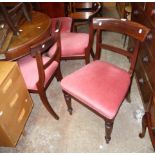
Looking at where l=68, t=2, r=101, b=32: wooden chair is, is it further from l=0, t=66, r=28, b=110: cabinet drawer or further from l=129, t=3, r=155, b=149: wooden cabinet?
l=0, t=66, r=28, b=110: cabinet drawer

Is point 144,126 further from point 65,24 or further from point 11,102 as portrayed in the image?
point 65,24

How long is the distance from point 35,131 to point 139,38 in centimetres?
133

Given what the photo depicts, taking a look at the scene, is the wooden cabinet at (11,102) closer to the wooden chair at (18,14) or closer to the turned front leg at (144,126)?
the wooden chair at (18,14)

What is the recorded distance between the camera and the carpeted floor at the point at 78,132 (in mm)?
1711

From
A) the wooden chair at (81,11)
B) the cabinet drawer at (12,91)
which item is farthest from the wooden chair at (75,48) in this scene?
the wooden chair at (81,11)

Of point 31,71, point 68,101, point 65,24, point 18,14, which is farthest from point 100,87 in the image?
point 65,24

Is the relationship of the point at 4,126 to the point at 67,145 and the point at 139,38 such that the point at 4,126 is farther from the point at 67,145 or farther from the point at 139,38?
the point at 139,38

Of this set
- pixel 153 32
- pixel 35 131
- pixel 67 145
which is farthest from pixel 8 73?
pixel 153 32

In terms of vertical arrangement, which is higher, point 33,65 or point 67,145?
point 33,65

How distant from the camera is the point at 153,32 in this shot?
146 centimetres

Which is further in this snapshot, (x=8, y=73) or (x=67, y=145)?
(x=67, y=145)

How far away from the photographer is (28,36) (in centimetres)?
170

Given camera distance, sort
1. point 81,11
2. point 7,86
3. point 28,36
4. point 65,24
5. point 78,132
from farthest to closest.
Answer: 1. point 81,11
2. point 65,24
3. point 78,132
4. point 28,36
5. point 7,86

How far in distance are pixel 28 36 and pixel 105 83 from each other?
83 centimetres
